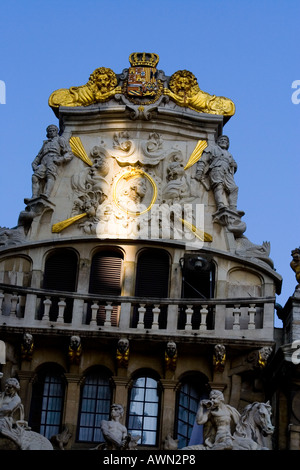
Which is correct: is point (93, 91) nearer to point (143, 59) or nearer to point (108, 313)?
point (143, 59)

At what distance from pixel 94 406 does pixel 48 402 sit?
963 mm

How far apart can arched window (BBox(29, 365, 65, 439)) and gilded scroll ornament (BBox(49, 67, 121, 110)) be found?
661 centimetres

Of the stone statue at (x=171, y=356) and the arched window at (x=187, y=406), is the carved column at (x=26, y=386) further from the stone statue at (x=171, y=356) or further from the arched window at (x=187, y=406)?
the arched window at (x=187, y=406)

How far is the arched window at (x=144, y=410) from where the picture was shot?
3466 centimetres

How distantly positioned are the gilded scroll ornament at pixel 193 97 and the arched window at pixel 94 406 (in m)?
6.88

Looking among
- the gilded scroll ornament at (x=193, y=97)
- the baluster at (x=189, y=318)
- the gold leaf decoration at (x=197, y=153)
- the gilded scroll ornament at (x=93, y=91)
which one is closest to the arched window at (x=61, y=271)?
the baluster at (x=189, y=318)

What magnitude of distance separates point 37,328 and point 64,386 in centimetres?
138

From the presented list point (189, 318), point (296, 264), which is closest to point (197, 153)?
point (296, 264)

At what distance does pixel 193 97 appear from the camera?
126ft

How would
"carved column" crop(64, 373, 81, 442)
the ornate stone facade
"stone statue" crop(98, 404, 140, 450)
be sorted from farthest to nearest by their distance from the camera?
the ornate stone facade → "carved column" crop(64, 373, 81, 442) → "stone statue" crop(98, 404, 140, 450)

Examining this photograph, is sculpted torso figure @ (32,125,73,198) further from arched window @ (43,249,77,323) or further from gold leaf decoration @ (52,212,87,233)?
arched window @ (43,249,77,323)

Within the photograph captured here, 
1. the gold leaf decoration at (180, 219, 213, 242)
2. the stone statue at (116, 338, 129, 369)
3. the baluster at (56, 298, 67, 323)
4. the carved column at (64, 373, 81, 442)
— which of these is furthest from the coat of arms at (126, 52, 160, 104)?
the carved column at (64, 373, 81, 442)

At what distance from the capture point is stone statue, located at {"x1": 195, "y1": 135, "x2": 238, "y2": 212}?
37188 millimetres
